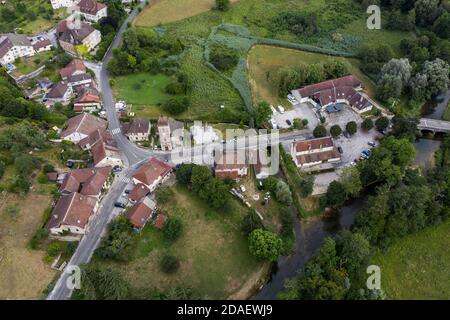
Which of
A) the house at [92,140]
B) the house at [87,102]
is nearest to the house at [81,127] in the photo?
the house at [92,140]

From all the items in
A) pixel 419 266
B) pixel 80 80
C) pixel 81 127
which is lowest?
pixel 419 266

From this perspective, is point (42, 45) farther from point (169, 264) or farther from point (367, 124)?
point (367, 124)

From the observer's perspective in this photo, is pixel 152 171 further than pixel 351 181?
Yes

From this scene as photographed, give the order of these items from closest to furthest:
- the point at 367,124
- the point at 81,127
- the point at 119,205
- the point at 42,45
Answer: the point at 119,205
the point at 81,127
the point at 367,124
the point at 42,45

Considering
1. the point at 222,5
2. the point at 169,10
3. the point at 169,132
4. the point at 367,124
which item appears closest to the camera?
the point at 169,132

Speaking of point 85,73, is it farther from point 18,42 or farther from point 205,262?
point 205,262

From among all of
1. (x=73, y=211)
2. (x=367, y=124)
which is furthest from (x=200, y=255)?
(x=367, y=124)

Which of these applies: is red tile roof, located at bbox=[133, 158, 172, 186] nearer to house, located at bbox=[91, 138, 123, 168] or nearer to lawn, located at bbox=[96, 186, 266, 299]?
lawn, located at bbox=[96, 186, 266, 299]

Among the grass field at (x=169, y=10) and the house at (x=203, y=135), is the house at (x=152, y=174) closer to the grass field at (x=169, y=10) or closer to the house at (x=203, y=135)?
the house at (x=203, y=135)
